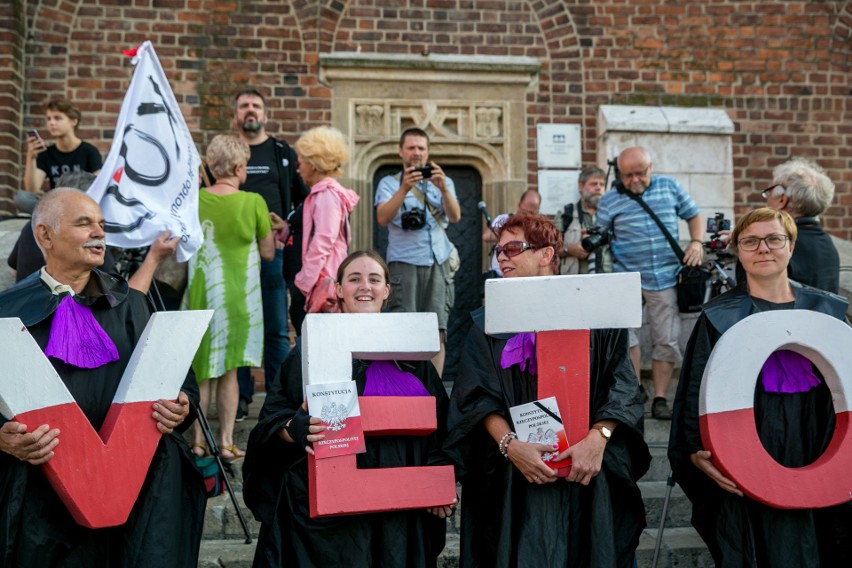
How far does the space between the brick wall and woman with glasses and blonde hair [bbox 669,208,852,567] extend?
510 cm

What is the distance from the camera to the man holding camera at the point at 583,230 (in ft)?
19.5

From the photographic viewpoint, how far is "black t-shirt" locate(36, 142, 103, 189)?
6.34m

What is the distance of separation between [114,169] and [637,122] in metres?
5.36

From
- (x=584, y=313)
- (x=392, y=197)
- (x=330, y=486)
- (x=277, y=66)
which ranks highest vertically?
(x=277, y=66)

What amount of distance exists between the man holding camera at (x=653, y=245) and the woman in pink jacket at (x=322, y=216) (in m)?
1.81

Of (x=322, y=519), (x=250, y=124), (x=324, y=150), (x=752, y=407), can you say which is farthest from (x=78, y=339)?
(x=250, y=124)

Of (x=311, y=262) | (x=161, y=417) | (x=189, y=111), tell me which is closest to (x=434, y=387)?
(x=161, y=417)

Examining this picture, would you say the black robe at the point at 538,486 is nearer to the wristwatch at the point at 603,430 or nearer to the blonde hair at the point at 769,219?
the wristwatch at the point at 603,430

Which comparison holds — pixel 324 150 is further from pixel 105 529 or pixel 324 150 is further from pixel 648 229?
pixel 105 529

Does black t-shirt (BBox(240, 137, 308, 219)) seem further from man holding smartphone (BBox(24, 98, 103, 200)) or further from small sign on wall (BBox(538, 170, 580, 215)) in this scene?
small sign on wall (BBox(538, 170, 580, 215))

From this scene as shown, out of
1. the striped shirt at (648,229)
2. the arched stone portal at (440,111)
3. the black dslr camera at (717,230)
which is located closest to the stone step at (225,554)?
the striped shirt at (648,229)

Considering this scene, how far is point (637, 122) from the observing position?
334 inches

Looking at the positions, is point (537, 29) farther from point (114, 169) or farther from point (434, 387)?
point (434, 387)

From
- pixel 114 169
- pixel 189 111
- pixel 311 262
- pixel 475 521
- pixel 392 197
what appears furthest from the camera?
pixel 189 111
